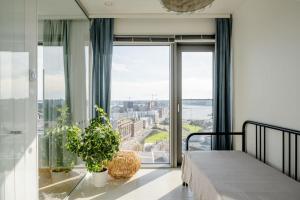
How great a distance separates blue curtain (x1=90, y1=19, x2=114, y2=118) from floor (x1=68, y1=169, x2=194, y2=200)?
110 centimetres

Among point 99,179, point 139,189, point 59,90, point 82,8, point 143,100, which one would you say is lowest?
point 139,189

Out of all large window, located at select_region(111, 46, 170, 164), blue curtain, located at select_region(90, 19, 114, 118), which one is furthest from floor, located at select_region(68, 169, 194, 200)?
blue curtain, located at select_region(90, 19, 114, 118)

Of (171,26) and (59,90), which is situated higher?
(171,26)

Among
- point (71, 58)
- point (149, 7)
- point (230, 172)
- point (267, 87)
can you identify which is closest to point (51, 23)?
point (71, 58)

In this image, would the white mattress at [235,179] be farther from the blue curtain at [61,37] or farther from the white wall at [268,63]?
the blue curtain at [61,37]

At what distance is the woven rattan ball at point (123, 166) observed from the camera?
323cm

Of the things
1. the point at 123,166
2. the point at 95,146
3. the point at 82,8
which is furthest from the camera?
the point at 82,8

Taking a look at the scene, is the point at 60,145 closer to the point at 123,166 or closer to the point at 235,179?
the point at 123,166

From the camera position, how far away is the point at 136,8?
3471mm

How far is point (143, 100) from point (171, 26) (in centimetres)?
125

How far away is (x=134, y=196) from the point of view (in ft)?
9.06

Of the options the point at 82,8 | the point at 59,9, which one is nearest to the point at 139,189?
the point at 59,9

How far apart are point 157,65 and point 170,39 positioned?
0.45m

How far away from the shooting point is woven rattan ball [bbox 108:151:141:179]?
3230 mm
